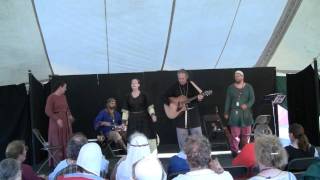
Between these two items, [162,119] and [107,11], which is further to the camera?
[162,119]

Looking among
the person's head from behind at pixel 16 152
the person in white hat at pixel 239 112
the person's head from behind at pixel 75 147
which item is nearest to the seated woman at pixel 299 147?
the person's head from behind at pixel 75 147

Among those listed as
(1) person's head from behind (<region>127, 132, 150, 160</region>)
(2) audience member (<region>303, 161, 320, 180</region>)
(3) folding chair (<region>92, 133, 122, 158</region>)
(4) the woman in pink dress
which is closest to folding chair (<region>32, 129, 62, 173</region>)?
(4) the woman in pink dress

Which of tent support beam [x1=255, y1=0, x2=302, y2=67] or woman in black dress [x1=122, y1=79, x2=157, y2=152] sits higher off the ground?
tent support beam [x1=255, y1=0, x2=302, y2=67]

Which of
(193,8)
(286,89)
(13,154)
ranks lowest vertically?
(13,154)

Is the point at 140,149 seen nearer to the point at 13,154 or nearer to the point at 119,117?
the point at 13,154

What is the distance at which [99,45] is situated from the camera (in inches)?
303

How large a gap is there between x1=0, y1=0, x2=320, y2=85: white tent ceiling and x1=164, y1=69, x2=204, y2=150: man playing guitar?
128 centimetres

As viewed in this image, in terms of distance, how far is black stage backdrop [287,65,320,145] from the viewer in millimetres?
7275

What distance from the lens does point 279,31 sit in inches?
309

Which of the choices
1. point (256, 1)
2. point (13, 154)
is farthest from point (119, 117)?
point (13, 154)

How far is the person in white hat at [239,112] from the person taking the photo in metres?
6.92

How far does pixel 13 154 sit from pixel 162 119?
554 centimetres

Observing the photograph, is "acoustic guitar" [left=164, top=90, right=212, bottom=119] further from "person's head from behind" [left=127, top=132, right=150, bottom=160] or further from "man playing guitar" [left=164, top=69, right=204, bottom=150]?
"person's head from behind" [left=127, top=132, right=150, bottom=160]

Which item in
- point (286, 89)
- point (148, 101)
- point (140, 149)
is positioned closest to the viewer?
point (140, 149)
